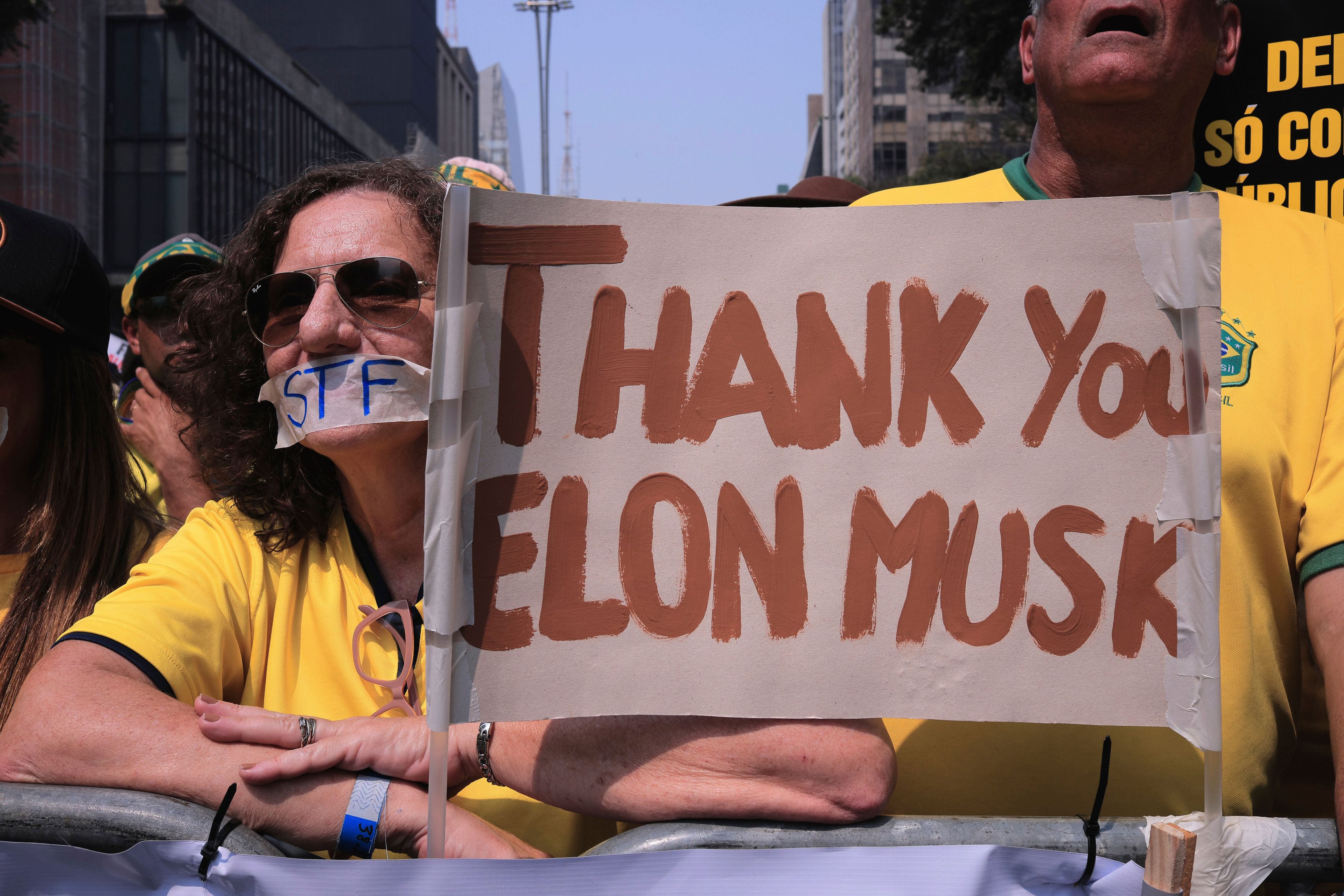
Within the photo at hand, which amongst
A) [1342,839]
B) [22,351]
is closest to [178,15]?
[22,351]

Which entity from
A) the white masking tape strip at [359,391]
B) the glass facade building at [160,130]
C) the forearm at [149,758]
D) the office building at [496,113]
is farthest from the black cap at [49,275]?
the office building at [496,113]

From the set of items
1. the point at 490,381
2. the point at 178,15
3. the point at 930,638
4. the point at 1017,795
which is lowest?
the point at 1017,795

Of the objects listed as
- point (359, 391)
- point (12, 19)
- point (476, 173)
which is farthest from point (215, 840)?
point (12, 19)

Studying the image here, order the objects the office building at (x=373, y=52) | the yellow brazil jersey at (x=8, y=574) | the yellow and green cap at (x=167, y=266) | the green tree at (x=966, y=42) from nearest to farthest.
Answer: the yellow brazil jersey at (x=8, y=574) → the yellow and green cap at (x=167, y=266) → the green tree at (x=966, y=42) → the office building at (x=373, y=52)

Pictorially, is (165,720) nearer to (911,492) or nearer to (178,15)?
(911,492)

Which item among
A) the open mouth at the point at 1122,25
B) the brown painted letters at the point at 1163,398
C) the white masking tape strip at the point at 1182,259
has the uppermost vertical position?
the open mouth at the point at 1122,25

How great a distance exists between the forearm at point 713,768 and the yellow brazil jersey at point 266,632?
0.27m

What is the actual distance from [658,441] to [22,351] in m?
1.54

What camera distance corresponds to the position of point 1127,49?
1.86 meters

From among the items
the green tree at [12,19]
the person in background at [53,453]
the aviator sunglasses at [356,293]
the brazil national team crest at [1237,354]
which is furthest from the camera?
the green tree at [12,19]

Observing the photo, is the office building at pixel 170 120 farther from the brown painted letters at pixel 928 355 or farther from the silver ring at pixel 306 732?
the brown painted letters at pixel 928 355

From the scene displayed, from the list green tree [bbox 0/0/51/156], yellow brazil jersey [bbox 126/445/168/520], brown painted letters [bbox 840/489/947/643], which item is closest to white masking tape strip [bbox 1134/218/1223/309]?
brown painted letters [bbox 840/489/947/643]

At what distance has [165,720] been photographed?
1.46m

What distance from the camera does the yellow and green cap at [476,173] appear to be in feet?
10.2
